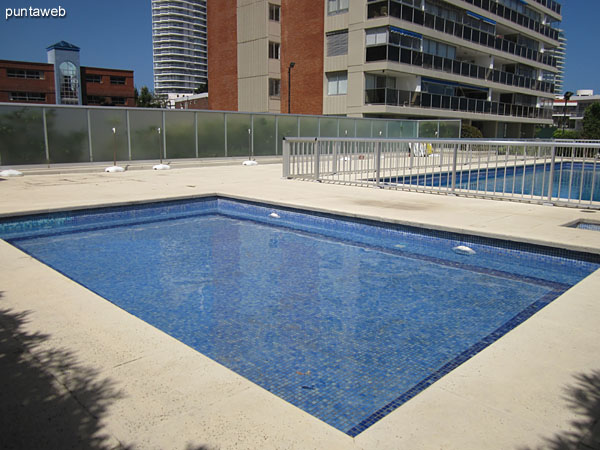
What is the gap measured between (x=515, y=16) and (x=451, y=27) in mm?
11928

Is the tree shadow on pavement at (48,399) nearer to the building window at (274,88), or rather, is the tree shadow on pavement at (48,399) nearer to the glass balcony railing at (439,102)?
the glass balcony railing at (439,102)

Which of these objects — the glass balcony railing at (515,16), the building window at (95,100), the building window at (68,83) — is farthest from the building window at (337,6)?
the building window at (95,100)

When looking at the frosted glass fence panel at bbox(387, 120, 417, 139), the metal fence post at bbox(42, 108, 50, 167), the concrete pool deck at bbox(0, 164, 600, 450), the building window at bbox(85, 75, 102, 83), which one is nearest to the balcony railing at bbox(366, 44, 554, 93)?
the frosted glass fence panel at bbox(387, 120, 417, 139)

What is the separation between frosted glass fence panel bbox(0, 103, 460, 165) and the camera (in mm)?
16109

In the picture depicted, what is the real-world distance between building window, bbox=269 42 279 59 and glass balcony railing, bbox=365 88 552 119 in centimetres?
1025

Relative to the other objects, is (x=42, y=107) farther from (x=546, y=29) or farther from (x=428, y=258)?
(x=546, y=29)

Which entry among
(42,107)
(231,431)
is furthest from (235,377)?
(42,107)

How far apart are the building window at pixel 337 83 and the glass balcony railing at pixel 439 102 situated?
7.09ft

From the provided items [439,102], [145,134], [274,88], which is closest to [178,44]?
[274,88]

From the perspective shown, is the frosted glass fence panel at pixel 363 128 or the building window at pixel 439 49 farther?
the building window at pixel 439 49

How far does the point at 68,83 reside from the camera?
72.6 metres

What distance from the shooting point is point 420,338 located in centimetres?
420

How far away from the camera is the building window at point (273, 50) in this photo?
131 feet

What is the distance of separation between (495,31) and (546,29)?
10.9 meters
